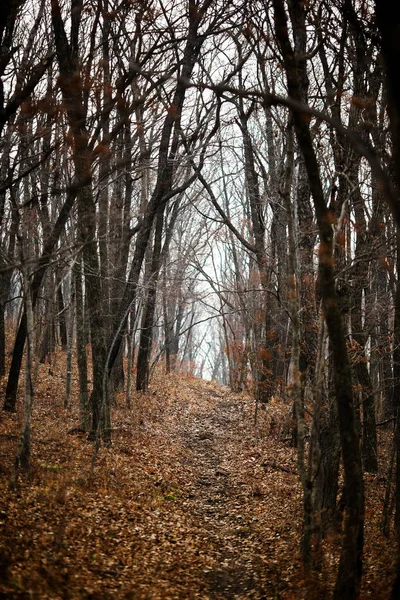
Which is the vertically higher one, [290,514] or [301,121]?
[301,121]

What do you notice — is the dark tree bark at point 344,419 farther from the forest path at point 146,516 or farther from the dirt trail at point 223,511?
the dirt trail at point 223,511

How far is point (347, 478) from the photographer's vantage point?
5.15 metres

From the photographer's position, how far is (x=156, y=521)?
7.77m

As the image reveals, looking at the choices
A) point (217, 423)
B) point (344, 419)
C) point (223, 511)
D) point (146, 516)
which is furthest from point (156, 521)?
point (217, 423)

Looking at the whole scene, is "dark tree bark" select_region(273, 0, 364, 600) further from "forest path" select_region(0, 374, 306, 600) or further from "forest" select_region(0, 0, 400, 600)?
"forest path" select_region(0, 374, 306, 600)

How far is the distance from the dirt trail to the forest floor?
3 centimetres

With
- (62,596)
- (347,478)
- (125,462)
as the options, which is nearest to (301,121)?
(347,478)

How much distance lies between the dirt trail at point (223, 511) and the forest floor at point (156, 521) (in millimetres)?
28

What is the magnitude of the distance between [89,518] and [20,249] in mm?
3801

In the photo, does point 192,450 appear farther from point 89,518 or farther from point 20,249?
point 20,249

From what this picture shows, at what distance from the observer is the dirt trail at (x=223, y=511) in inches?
252

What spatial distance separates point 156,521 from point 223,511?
1.61 meters


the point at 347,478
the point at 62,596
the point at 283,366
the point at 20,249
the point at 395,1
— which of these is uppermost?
the point at 395,1

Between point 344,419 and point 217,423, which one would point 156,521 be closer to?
point 344,419
